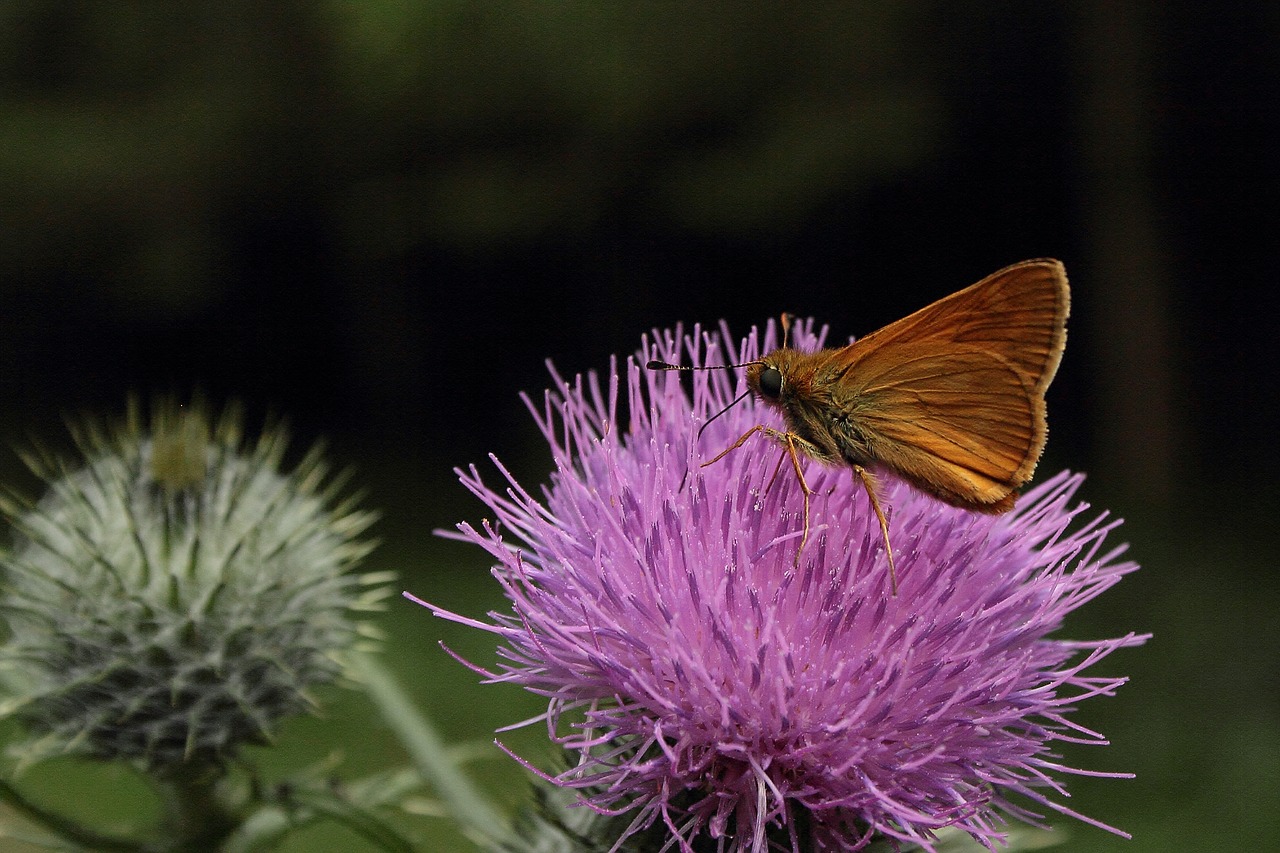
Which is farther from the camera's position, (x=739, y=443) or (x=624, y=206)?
(x=624, y=206)

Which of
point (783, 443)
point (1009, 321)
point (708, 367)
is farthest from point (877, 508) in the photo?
point (708, 367)

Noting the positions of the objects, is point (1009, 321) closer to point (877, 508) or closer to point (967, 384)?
point (967, 384)

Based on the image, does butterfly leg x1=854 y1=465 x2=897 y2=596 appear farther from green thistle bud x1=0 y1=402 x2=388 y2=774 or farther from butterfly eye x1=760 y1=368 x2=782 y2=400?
green thistle bud x1=0 y1=402 x2=388 y2=774

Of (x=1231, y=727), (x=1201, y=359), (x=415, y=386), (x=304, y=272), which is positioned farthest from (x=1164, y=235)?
(x=304, y=272)

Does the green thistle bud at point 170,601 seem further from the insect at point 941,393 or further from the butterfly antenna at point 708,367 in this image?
the insect at point 941,393

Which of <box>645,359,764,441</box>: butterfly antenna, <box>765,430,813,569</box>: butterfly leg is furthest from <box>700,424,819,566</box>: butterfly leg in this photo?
<box>645,359,764,441</box>: butterfly antenna

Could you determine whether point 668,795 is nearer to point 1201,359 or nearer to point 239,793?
point 239,793
